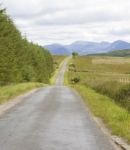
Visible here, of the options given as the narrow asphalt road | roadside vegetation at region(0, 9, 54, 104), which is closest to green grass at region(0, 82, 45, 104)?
roadside vegetation at region(0, 9, 54, 104)

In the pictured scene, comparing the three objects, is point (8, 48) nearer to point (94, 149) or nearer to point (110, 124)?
point (110, 124)

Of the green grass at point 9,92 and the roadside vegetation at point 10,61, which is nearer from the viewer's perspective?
the green grass at point 9,92

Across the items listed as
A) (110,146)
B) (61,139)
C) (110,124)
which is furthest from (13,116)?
(110,146)

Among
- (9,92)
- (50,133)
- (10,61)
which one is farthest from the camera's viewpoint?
(10,61)

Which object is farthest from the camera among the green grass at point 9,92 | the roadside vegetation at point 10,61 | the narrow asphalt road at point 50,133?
the roadside vegetation at point 10,61

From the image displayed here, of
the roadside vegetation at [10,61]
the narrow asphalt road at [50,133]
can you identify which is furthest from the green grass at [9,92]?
the narrow asphalt road at [50,133]

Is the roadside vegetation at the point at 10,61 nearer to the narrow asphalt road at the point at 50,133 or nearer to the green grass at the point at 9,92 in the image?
the green grass at the point at 9,92

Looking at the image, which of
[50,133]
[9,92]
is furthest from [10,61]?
[50,133]

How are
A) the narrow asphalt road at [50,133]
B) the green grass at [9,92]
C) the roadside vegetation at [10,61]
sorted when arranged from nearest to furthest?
the narrow asphalt road at [50,133] → the green grass at [9,92] → the roadside vegetation at [10,61]

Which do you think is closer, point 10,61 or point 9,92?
point 9,92

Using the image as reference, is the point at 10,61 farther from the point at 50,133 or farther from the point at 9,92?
the point at 50,133

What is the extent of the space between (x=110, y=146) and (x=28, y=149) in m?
2.49

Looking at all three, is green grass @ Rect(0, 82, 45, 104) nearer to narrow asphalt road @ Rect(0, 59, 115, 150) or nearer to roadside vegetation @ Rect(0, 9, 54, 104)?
roadside vegetation @ Rect(0, 9, 54, 104)

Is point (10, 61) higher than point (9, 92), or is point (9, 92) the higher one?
point (10, 61)
